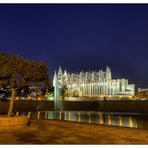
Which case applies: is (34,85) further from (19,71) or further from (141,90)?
(141,90)

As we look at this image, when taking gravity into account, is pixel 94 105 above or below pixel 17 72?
above

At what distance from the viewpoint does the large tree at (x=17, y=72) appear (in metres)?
19.4

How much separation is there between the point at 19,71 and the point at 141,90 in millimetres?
170511

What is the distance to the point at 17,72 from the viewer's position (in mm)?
19594

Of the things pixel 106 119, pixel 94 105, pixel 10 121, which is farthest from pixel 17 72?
pixel 94 105

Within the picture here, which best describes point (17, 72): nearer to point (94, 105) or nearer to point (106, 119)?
point (106, 119)

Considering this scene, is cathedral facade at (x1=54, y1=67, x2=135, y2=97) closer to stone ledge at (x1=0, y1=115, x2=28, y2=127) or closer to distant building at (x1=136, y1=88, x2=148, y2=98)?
distant building at (x1=136, y1=88, x2=148, y2=98)

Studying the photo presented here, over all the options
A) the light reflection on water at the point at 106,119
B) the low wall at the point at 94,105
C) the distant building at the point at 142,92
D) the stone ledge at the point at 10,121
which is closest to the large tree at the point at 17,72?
the stone ledge at the point at 10,121

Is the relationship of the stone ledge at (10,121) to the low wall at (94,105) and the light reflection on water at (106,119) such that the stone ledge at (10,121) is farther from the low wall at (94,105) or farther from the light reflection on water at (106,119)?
the low wall at (94,105)

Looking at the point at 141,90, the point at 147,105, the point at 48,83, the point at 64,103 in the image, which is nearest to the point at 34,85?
the point at 48,83

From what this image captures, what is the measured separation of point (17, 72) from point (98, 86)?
16828 centimetres

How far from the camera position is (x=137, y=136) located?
15688 mm

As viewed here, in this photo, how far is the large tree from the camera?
63.6 feet

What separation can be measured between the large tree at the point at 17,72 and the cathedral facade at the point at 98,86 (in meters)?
156
